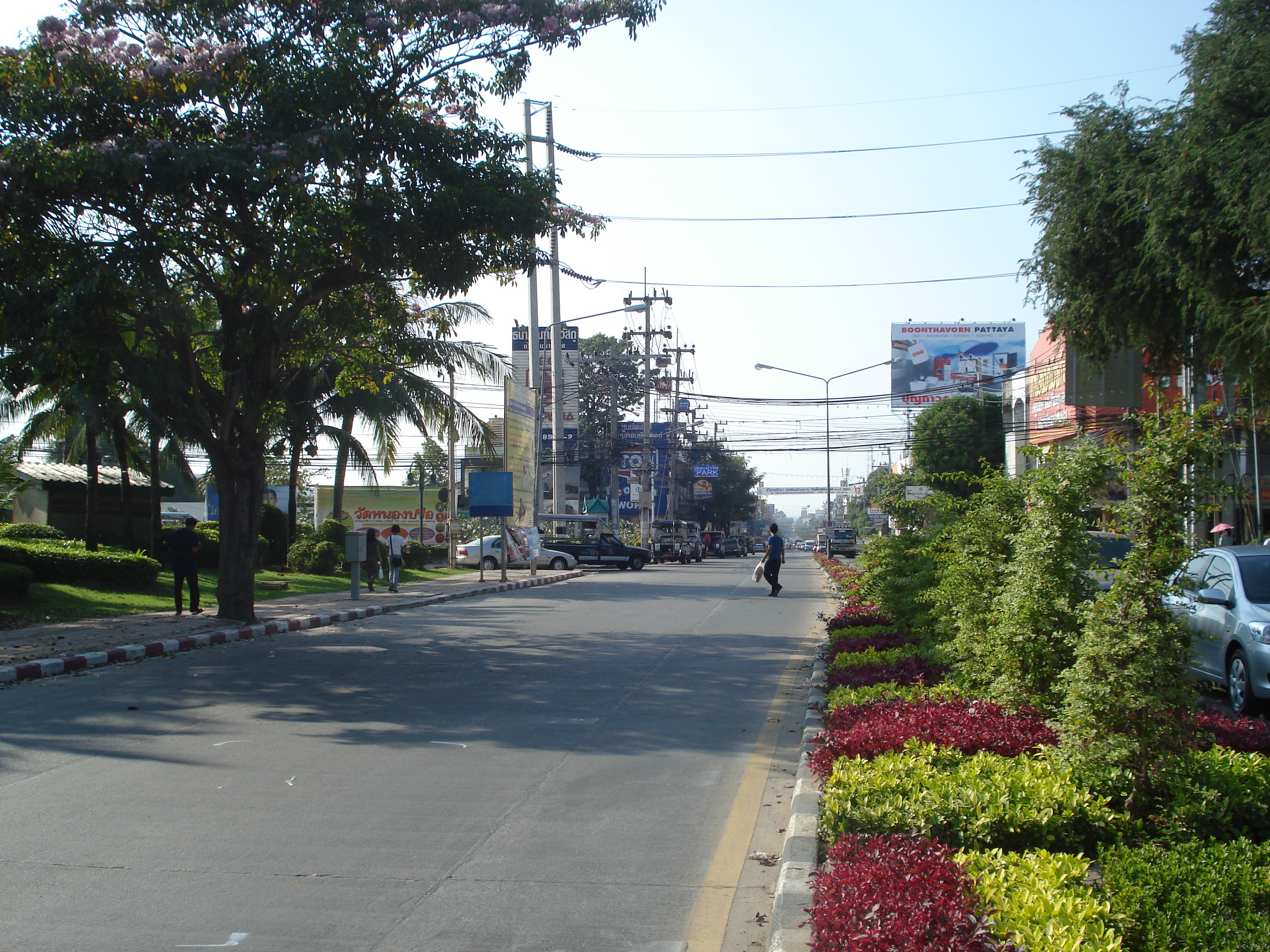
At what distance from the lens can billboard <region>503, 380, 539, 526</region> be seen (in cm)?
3631

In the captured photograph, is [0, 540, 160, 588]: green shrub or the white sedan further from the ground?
[0, 540, 160, 588]: green shrub

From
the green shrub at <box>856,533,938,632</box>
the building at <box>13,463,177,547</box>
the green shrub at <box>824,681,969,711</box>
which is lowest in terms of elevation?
the green shrub at <box>824,681,969,711</box>

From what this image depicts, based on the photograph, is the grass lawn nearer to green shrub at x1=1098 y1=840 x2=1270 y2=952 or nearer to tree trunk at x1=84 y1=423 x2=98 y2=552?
tree trunk at x1=84 y1=423 x2=98 y2=552

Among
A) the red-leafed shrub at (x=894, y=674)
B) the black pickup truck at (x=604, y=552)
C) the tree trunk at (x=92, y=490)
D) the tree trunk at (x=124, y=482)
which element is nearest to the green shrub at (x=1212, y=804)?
the red-leafed shrub at (x=894, y=674)

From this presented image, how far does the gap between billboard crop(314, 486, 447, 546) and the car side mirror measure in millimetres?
42581

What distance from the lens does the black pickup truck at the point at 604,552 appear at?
4497 centimetres

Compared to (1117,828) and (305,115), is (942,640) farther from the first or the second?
(305,115)

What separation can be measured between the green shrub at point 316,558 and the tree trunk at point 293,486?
1.87 feet

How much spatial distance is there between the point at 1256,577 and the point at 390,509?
53.2 metres

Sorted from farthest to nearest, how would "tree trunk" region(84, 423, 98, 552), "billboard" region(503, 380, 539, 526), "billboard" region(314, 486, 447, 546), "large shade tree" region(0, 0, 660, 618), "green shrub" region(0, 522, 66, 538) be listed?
"billboard" region(314, 486, 447, 546) < "billboard" region(503, 380, 539, 526) < "green shrub" region(0, 522, 66, 538) < "tree trunk" region(84, 423, 98, 552) < "large shade tree" region(0, 0, 660, 618)

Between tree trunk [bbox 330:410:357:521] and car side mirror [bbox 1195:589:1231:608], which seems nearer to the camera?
car side mirror [bbox 1195:589:1231:608]

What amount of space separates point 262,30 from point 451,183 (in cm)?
329

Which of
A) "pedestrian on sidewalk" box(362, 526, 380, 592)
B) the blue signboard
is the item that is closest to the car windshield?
"pedestrian on sidewalk" box(362, 526, 380, 592)

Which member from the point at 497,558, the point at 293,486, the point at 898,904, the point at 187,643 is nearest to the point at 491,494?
the point at 293,486
